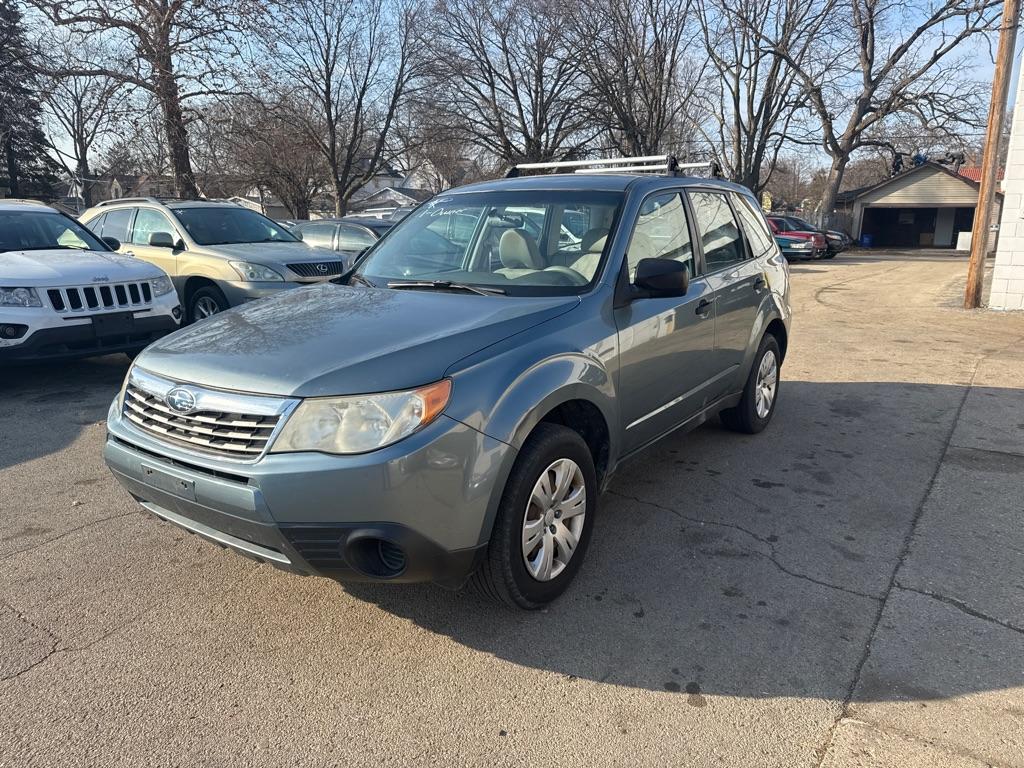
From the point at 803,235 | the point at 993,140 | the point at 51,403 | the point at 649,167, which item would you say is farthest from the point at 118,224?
the point at 803,235

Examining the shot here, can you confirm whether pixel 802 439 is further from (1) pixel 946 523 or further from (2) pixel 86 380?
(2) pixel 86 380

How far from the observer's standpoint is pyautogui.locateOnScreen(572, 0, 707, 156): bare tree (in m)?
28.7

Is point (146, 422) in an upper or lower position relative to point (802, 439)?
upper

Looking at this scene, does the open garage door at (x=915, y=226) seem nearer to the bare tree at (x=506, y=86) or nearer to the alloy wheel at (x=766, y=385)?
the bare tree at (x=506, y=86)

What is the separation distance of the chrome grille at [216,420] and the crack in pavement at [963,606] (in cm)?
280

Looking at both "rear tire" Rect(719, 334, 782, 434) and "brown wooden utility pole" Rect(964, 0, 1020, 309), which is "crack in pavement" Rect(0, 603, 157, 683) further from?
"brown wooden utility pole" Rect(964, 0, 1020, 309)

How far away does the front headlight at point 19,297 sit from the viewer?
5922 mm

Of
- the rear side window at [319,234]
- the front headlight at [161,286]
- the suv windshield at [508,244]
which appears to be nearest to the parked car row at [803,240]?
the rear side window at [319,234]

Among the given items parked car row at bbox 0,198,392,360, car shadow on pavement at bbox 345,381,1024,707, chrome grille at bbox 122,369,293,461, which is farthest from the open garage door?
chrome grille at bbox 122,369,293,461

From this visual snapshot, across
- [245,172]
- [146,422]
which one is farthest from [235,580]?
[245,172]

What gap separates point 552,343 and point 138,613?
207 centimetres

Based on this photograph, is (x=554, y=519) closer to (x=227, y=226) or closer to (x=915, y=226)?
(x=227, y=226)

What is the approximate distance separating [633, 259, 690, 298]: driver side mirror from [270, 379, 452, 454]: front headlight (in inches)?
52.4

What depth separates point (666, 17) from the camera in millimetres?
28578
